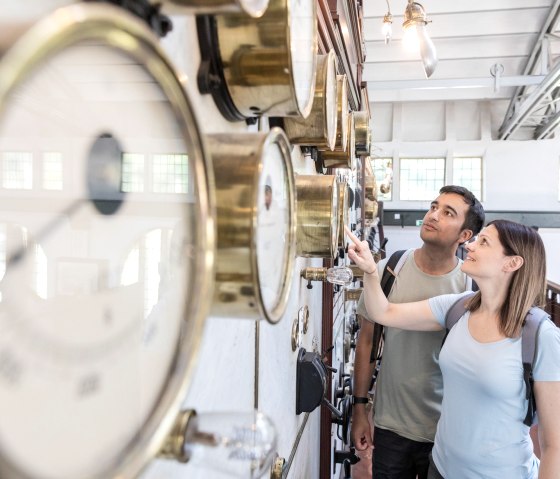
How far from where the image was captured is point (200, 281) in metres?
0.36

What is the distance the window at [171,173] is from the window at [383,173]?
674cm

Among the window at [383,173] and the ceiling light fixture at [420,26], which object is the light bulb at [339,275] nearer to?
the ceiling light fixture at [420,26]

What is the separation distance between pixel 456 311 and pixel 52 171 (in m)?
1.69

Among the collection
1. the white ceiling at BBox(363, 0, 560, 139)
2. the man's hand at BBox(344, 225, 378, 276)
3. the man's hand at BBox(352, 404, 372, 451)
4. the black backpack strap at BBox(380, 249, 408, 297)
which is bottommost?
the man's hand at BBox(352, 404, 372, 451)

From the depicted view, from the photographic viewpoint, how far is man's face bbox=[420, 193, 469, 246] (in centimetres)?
195

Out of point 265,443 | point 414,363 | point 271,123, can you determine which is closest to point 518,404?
point 414,363

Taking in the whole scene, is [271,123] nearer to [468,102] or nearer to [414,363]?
[414,363]

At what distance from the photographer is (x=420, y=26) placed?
300 centimetres

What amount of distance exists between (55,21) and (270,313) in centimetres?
38

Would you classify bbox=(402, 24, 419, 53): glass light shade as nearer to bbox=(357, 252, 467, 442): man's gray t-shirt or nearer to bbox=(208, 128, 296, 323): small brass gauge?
bbox=(357, 252, 467, 442): man's gray t-shirt

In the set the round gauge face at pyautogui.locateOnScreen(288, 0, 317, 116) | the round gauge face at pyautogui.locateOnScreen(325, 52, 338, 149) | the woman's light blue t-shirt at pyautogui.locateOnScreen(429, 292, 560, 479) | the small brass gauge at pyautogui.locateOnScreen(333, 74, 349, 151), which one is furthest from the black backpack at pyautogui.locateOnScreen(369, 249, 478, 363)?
the round gauge face at pyautogui.locateOnScreen(288, 0, 317, 116)

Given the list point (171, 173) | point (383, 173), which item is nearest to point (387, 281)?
point (171, 173)

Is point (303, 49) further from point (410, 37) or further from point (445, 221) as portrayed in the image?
point (410, 37)

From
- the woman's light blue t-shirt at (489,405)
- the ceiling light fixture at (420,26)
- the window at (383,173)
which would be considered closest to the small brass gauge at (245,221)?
the woman's light blue t-shirt at (489,405)
